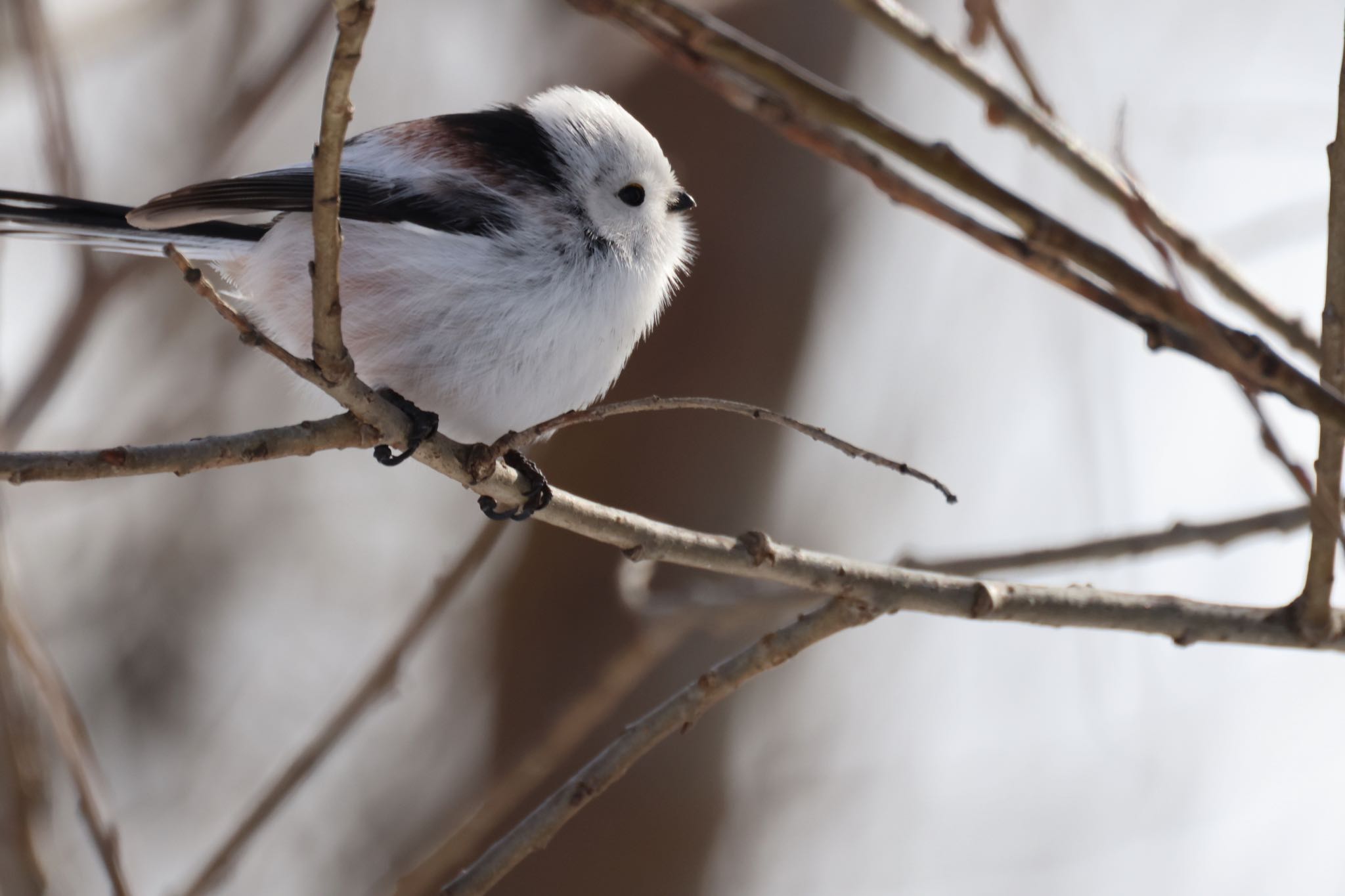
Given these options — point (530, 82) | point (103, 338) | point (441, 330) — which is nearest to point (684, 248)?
point (441, 330)

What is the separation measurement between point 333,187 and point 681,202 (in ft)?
4.51

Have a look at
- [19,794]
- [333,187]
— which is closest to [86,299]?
[19,794]

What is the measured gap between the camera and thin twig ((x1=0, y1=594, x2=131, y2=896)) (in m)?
1.83

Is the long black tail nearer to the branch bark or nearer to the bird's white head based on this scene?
the bird's white head

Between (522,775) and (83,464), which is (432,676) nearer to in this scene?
(522,775)

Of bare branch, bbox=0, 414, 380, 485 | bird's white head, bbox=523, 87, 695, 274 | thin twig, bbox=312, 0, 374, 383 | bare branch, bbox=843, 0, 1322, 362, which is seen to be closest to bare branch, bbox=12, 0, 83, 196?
bird's white head, bbox=523, 87, 695, 274

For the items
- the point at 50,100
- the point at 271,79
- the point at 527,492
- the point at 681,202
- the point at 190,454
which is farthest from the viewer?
the point at 271,79

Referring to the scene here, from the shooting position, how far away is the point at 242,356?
461cm

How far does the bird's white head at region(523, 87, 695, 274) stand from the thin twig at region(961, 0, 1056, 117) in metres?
0.86

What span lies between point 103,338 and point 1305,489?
472 cm

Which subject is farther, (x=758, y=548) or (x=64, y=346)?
(x=64, y=346)

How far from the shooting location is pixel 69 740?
6.27ft

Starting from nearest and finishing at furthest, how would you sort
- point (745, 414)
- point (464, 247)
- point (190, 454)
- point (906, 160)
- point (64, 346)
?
point (906, 160) < point (190, 454) < point (745, 414) < point (464, 247) < point (64, 346)

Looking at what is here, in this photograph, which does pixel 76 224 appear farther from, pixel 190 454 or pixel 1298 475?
pixel 1298 475
